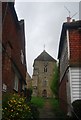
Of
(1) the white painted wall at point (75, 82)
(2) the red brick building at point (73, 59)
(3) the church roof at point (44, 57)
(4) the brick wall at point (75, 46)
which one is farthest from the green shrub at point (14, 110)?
(3) the church roof at point (44, 57)

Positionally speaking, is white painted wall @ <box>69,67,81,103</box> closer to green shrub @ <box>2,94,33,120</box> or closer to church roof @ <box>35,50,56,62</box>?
green shrub @ <box>2,94,33,120</box>

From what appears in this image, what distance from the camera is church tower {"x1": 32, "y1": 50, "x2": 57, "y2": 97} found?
206 ft

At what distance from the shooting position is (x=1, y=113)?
10.0 metres

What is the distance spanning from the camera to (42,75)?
6569 cm

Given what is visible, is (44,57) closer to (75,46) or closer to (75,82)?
(75,46)

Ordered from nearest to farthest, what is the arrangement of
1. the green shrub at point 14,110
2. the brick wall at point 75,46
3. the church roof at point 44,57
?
the green shrub at point 14,110 < the brick wall at point 75,46 < the church roof at point 44,57

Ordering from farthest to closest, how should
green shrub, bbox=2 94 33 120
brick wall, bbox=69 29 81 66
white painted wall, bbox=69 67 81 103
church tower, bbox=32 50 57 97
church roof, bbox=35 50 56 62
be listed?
church roof, bbox=35 50 56 62, church tower, bbox=32 50 57 97, brick wall, bbox=69 29 81 66, white painted wall, bbox=69 67 81 103, green shrub, bbox=2 94 33 120

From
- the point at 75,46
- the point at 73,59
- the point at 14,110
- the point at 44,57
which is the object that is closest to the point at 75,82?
the point at 73,59

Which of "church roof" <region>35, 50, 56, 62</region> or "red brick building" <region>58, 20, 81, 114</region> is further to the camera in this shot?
"church roof" <region>35, 50, 56, 62</region>

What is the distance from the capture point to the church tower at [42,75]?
62906 mm

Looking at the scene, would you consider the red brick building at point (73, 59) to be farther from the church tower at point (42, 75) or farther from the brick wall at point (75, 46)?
the church tower at point (42, 75)

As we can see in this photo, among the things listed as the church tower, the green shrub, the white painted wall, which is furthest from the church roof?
the green shrub

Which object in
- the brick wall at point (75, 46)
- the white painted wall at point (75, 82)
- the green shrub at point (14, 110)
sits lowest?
the green shrub at point (14, 110)

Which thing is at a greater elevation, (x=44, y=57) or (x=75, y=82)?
(x=44, y=57)
